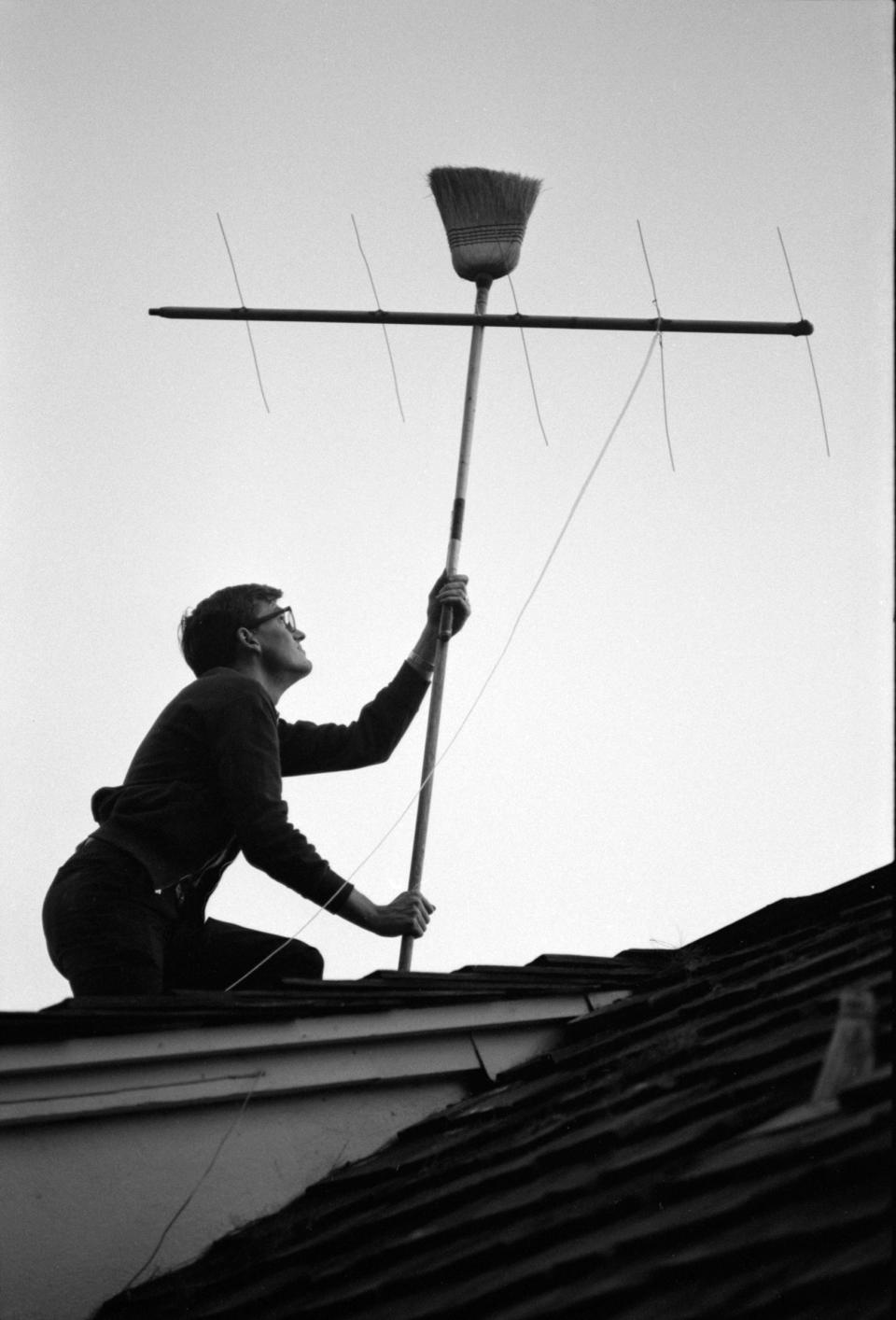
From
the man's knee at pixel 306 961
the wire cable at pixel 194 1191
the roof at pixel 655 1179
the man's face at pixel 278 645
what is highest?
the man's face at pixel 278 645

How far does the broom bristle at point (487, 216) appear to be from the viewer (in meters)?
6.59

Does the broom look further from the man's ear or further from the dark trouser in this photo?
the dark trouser

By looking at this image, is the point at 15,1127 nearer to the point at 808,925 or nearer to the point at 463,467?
the point at 808,925

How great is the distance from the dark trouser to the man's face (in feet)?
3.08

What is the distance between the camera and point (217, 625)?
5426mm

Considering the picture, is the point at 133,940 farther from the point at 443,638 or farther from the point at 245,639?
the point at 443,638

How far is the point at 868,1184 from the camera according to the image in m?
2.12

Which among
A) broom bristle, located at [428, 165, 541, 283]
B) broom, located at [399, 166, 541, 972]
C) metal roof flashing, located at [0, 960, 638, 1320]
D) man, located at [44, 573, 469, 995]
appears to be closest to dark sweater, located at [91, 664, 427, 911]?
man, located at [44, 573, 469, 995]

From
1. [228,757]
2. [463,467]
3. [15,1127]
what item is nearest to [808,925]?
[228,757]

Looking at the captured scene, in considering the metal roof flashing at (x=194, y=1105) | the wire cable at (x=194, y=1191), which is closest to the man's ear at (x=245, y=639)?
the metal roof flashing at (x=194, y=1105)

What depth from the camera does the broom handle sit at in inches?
214

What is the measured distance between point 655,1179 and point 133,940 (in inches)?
85.3

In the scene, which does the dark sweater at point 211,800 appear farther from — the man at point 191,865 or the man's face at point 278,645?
the man's face at point 278,645

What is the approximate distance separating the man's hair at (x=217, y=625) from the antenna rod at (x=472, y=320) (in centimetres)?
147
